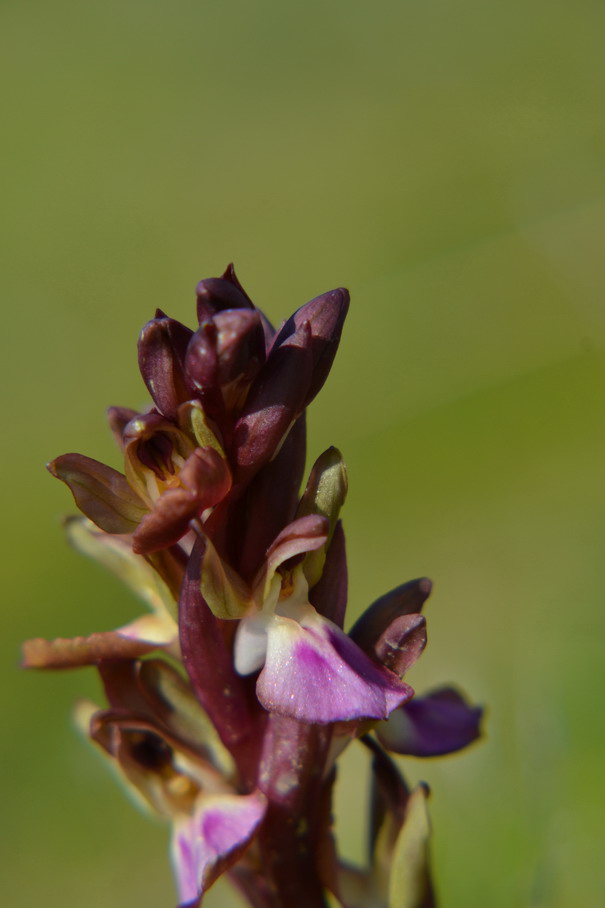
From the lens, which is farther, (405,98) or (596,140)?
(405,98)

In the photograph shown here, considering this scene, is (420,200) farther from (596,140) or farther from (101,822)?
(101,822)

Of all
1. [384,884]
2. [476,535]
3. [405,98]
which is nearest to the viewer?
[384,884]

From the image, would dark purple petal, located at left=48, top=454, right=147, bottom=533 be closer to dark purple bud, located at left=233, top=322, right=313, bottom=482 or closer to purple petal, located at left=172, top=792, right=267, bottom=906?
dark purple bud, located at left=233, top=322, right=313, bottom=482

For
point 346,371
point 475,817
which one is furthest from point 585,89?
point 475,817

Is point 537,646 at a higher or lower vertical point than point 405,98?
lower

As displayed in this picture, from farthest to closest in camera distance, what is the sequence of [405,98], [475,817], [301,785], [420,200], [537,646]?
1. [405,98]
2. [420,200]
3. [537,646]
4. [475,817]
5. [301,785]

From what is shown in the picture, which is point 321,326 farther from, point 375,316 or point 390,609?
point 375,316

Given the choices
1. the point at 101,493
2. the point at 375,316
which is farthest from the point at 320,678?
the point at 375,316

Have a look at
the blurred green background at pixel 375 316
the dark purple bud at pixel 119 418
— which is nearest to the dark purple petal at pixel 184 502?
the dark purple bud at pixel 119 418
